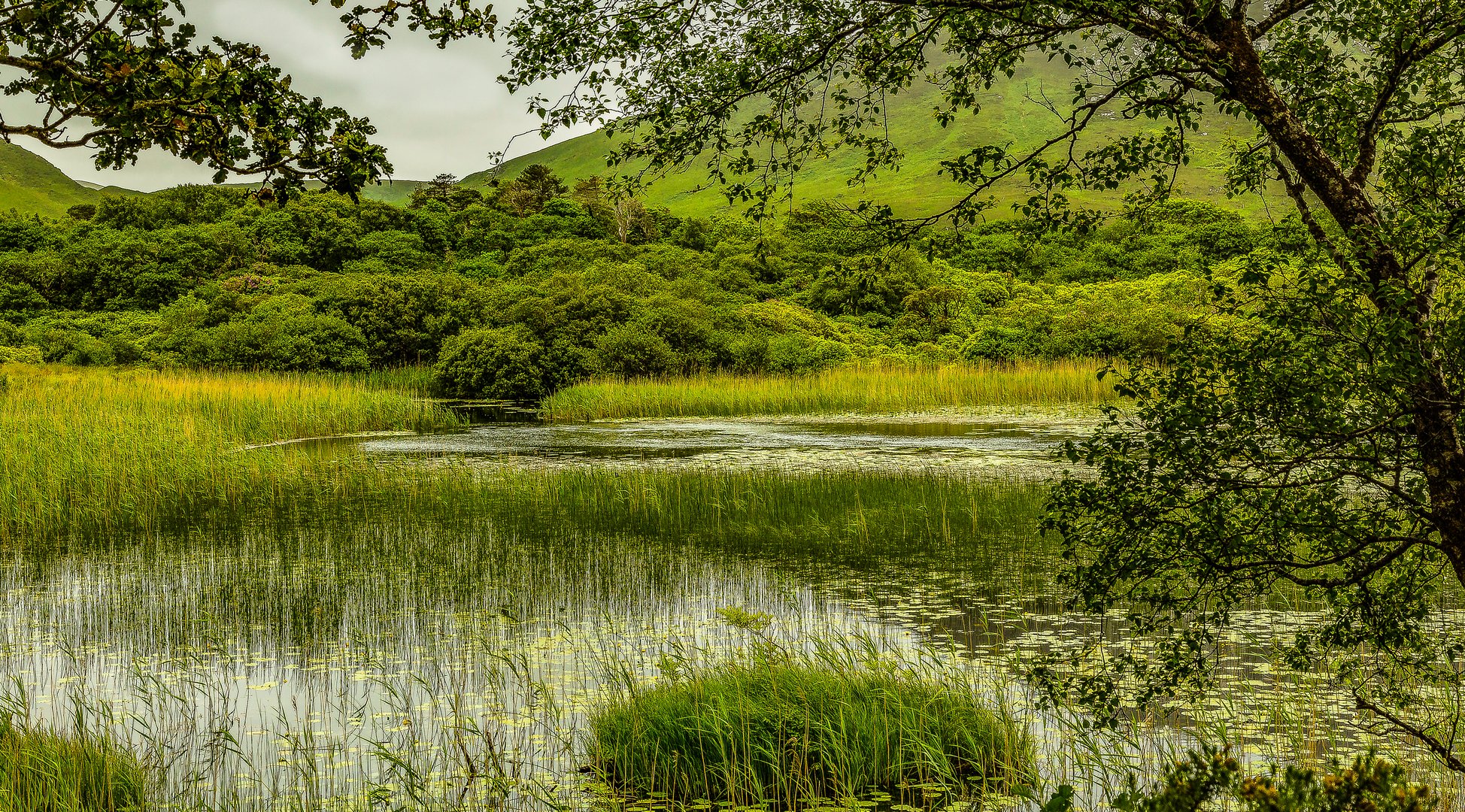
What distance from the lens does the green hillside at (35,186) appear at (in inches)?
5226

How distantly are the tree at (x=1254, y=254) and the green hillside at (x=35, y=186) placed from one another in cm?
14988

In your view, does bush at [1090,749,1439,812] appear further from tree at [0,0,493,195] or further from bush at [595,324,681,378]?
bush at [595,324,681,378]

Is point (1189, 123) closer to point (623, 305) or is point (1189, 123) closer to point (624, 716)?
point (624, 716)

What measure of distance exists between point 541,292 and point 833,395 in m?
13.3

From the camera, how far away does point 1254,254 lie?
4.03m

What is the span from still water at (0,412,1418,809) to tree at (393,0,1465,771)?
2.66 feet

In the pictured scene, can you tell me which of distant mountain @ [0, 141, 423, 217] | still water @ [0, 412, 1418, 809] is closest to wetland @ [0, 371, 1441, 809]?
still water @ [0, 412, 1418, 809]

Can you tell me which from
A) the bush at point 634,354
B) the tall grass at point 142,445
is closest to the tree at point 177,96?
the tall grass at point 142,445

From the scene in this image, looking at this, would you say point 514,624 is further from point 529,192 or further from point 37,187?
point 37,187

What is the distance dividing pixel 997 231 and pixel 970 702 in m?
48.0

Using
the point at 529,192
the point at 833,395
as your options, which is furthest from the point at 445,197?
the point at 833,395

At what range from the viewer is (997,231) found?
164 feet

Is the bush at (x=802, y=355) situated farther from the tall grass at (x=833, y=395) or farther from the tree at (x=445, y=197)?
the tree at (x=445, y=197)

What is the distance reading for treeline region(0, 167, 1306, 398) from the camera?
30.8m
